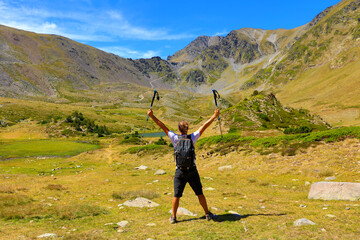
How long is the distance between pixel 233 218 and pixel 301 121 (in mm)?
49277

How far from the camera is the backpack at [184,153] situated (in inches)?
335

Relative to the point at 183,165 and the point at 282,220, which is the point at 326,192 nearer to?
the point at 282,220

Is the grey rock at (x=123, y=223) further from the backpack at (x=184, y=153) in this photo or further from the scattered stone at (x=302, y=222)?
the scattered stone at (x=302, y=222)

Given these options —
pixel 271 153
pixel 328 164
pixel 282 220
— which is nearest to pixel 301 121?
pixel 271 153

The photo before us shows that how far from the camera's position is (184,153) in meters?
8.51

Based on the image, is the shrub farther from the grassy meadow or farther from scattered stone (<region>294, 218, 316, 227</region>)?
scattered stone (<region>294, 218, 316, 227</region>)

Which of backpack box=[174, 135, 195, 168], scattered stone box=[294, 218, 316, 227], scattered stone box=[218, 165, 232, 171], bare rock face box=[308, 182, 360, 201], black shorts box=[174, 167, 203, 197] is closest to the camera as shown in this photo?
scattered stone box=[294, 218, 316, 227]

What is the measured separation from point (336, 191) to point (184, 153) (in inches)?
330

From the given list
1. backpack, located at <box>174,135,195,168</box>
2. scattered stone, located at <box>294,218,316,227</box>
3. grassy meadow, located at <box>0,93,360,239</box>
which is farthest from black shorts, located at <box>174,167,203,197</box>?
scattered stone, located at <box>294,218,316,227</box>

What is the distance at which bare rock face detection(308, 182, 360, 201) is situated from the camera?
10.5 meters

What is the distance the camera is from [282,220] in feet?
26.8

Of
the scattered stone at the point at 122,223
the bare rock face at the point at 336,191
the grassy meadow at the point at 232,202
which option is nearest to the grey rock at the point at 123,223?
the scattered stone at the point at 122,223

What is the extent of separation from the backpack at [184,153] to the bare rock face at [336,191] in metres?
7.60

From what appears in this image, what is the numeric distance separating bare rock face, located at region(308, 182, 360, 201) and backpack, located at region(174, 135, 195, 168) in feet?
24.9
